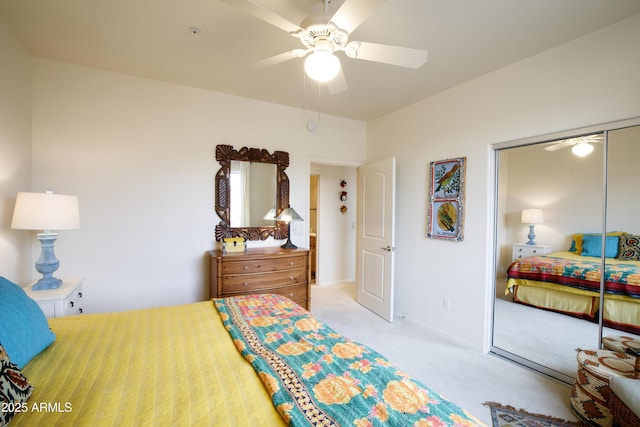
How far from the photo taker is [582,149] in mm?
2189

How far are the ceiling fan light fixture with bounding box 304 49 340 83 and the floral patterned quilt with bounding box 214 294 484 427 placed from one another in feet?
4.63

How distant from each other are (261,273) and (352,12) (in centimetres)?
245

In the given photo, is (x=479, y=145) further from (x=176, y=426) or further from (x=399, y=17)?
(x=176, y=426)

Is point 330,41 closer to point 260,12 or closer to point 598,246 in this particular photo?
point 260,12

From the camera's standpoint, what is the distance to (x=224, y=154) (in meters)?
3.25

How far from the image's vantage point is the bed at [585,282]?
6.45 feet

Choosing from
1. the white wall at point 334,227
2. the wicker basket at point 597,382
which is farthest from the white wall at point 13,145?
the wicker basket at point 597,382

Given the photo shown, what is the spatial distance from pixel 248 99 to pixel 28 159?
2.14 meters

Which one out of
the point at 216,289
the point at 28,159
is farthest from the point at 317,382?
the point at 28,159

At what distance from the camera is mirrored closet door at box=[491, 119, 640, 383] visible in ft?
6.54

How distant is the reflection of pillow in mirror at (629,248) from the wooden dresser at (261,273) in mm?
2643

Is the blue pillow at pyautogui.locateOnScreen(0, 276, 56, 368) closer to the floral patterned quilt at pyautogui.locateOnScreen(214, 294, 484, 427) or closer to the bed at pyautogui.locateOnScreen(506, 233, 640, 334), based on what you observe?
the floral patterned quilt at pyautogui.locateOnScreen(214, 294, 484, 427)

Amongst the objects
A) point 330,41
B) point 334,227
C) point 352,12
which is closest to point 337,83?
point 330,41

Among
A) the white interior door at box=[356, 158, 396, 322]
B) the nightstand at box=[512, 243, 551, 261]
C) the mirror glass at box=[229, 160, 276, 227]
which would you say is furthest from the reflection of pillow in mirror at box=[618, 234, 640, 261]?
the mirror glass at box=[229, 160, 276, 227]
